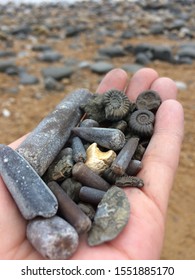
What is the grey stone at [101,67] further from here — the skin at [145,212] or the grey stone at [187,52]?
the skin at [145,212]

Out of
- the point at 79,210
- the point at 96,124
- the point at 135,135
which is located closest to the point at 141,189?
the point at 79,210

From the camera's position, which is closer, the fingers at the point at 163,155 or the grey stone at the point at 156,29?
the fingers at the point at 163,155

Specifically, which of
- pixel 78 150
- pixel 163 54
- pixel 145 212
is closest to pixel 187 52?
pixel 163 54

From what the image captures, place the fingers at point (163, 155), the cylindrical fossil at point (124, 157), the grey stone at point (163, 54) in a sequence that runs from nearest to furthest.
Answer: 1. the fingers at point (163, 155)
2. the cylindrical fossil at point (124, 157)
3. the grey stone at point (163, 54)

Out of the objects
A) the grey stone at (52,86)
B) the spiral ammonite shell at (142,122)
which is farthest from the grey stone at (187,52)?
the spiral ammonite shell at (142,122)

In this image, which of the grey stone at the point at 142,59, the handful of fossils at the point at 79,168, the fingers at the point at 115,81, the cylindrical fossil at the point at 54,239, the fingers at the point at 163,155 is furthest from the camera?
the grey stone at the point at 142,59

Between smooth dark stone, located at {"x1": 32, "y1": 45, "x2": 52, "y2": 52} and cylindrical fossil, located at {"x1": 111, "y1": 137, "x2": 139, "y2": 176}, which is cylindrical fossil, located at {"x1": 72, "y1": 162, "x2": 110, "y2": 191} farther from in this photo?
smooth dark stone, located at {"x1": 32, "y1": 45, "x2": 52, "y2": 52}

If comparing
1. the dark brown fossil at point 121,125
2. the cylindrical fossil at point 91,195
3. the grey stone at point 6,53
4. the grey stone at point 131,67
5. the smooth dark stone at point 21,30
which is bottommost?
the smooth dark stone at point 21,30
